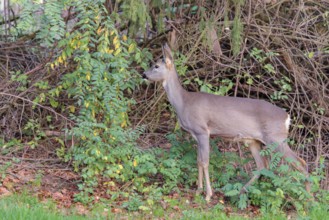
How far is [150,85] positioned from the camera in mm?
11125

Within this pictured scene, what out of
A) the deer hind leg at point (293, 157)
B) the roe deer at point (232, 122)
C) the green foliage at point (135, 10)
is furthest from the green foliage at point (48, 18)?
the deer hind leg at point (293, 157)

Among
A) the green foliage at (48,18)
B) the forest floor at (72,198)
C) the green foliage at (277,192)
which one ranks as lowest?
the forest floor at (72,198)

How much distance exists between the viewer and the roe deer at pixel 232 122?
8.92m

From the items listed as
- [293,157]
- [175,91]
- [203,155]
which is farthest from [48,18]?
[293,157]

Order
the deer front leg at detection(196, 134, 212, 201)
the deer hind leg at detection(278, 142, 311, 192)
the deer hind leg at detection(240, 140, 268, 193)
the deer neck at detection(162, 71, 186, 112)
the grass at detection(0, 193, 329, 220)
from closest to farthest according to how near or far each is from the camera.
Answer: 1. the grass at detection(0, 193, 329, 220)
2. the deer hind leg at detection(278, 142, 311, 192)
3. the deer front leg at detection(196, 134, 212, 201)
4. the deer hind leg at detection(240, 140, 268, 193)
5. the deer neck at detection(162, 71, 186, 112)

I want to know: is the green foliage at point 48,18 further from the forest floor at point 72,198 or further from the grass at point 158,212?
the grass at point 158,212

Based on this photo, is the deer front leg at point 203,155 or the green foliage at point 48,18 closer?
the green foliage at point 48,18

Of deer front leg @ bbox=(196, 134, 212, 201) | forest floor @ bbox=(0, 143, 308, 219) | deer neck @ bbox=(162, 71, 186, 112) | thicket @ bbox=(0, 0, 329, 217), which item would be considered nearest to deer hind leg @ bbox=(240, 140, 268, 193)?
thicket @ bbox=(0, 0, 329, 217)

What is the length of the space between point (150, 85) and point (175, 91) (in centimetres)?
178

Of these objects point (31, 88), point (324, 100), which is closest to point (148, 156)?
point (31, 88)

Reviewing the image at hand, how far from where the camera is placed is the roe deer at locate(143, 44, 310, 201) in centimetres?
892

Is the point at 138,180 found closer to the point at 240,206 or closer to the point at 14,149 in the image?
the point at 240,206

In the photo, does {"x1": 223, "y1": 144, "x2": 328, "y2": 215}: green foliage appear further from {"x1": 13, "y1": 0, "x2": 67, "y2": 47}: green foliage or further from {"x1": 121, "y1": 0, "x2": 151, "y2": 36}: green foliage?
{"x1": 13, "y1": 0, "x2": 67, "y2": 47}: green foliage

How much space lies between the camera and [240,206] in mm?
8102
